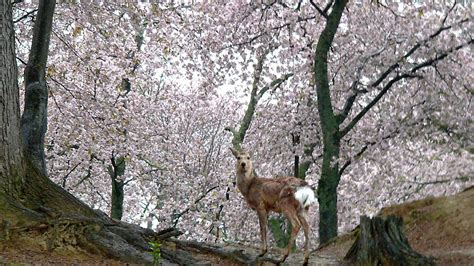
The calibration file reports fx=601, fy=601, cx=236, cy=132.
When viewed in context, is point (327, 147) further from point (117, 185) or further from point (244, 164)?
point (117, 185)

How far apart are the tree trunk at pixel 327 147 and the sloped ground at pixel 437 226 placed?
1.73 m

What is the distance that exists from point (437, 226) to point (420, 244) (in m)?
0.61

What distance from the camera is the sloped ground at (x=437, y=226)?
426 inches

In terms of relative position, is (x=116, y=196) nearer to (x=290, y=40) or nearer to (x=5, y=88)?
(x=290, y=40)

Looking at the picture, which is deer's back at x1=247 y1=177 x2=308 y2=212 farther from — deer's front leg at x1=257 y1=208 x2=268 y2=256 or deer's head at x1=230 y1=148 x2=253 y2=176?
deer's head at x1=230 y1=148 x2=253 y2=176

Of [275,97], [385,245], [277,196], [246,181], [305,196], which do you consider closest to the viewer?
[385,245]

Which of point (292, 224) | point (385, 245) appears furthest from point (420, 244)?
point (292, 224)

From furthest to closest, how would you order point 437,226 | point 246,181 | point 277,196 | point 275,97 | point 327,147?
1. point 275,97
2. point 327,147
3. point 437,226
4. point 246,181
5. point 277,196

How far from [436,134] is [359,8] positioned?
478 centimetres

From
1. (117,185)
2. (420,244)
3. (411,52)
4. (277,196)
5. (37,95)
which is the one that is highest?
(411,52)

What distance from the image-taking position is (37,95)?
10.3 m

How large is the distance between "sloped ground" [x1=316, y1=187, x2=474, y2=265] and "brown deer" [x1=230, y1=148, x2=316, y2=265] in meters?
1.98

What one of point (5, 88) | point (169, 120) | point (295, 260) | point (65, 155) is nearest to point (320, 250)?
point (295, 260)

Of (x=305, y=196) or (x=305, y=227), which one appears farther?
(x=305, y=227)
